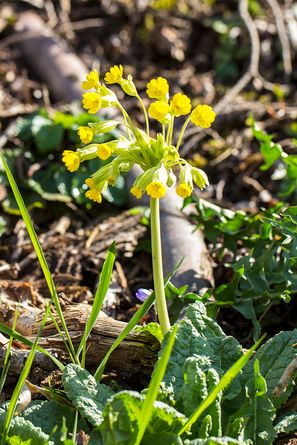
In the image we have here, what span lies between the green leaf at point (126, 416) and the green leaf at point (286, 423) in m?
0.33

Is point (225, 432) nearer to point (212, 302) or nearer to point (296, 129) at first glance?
point (212, 302)

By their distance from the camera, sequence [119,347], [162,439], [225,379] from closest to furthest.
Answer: [225,379], [162,439], [119,347]

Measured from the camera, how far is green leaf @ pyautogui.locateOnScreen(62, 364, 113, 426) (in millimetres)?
2037

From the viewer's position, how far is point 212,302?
8.65ft

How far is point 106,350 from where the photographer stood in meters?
2.44

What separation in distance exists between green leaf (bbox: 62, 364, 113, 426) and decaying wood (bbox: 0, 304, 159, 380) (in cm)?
29

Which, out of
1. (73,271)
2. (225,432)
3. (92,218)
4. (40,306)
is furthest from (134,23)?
(225,432)

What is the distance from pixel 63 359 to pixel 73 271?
938 mm

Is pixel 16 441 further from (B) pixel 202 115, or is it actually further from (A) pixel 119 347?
(B) pixel 202 115

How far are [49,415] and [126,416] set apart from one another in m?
0.39

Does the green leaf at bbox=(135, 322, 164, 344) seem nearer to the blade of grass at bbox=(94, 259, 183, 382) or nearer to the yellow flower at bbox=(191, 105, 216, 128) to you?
the blade of grass at bbox=(94, 259, 183, 382)

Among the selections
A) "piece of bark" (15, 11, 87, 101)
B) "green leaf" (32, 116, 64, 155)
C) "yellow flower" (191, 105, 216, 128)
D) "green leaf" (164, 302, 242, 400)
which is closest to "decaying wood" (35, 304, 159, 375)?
"green leaf" (164, 302, 242, 400)

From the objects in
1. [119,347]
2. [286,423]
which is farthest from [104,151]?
[286,423]

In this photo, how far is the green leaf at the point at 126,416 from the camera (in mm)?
1845
